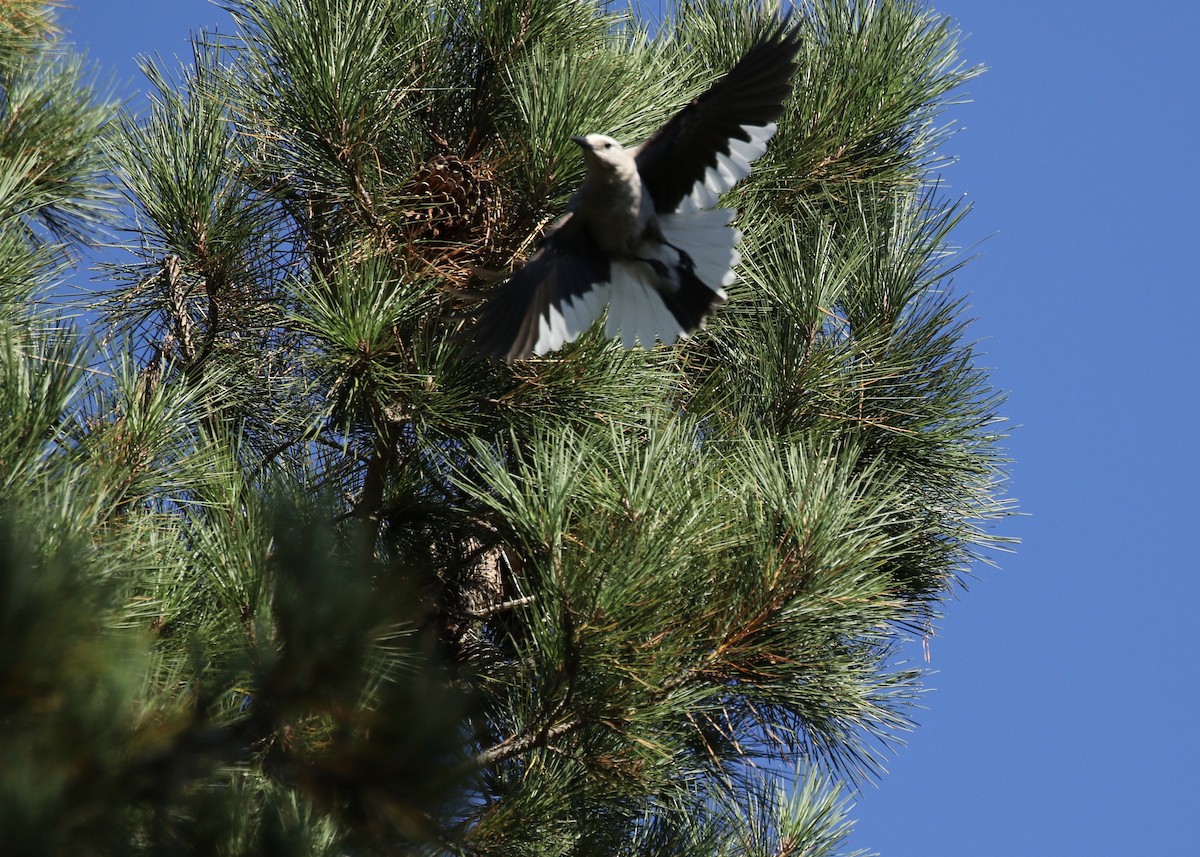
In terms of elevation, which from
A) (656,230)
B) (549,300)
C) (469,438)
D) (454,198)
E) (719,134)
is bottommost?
(469,438)

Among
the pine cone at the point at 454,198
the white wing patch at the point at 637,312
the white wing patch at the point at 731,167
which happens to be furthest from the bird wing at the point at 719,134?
the pine cone at the point at 454,198

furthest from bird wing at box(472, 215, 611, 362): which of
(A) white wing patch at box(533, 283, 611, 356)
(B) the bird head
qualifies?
(B) the bird head

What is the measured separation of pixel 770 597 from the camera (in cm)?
156

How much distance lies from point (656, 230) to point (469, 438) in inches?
19.0

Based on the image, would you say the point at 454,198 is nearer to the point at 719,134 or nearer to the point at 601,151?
the point at 601,151

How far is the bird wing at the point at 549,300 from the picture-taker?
5.69 feet

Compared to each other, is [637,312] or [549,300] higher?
[637,312]

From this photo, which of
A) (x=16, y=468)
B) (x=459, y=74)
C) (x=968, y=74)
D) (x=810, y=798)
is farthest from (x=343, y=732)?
(x=968, y=74)

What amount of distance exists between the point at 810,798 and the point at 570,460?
0.70m

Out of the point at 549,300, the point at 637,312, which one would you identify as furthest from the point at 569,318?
the point at 637,312

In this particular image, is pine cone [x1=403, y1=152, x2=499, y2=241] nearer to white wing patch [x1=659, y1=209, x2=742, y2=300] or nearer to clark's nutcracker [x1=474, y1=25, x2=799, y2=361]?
clark's nutcracker [x1=474, y1=25, x2=799, y2=361]

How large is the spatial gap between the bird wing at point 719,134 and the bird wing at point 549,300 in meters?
0.15

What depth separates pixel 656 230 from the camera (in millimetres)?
2035

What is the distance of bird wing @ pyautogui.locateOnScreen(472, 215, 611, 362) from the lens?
1734mm
